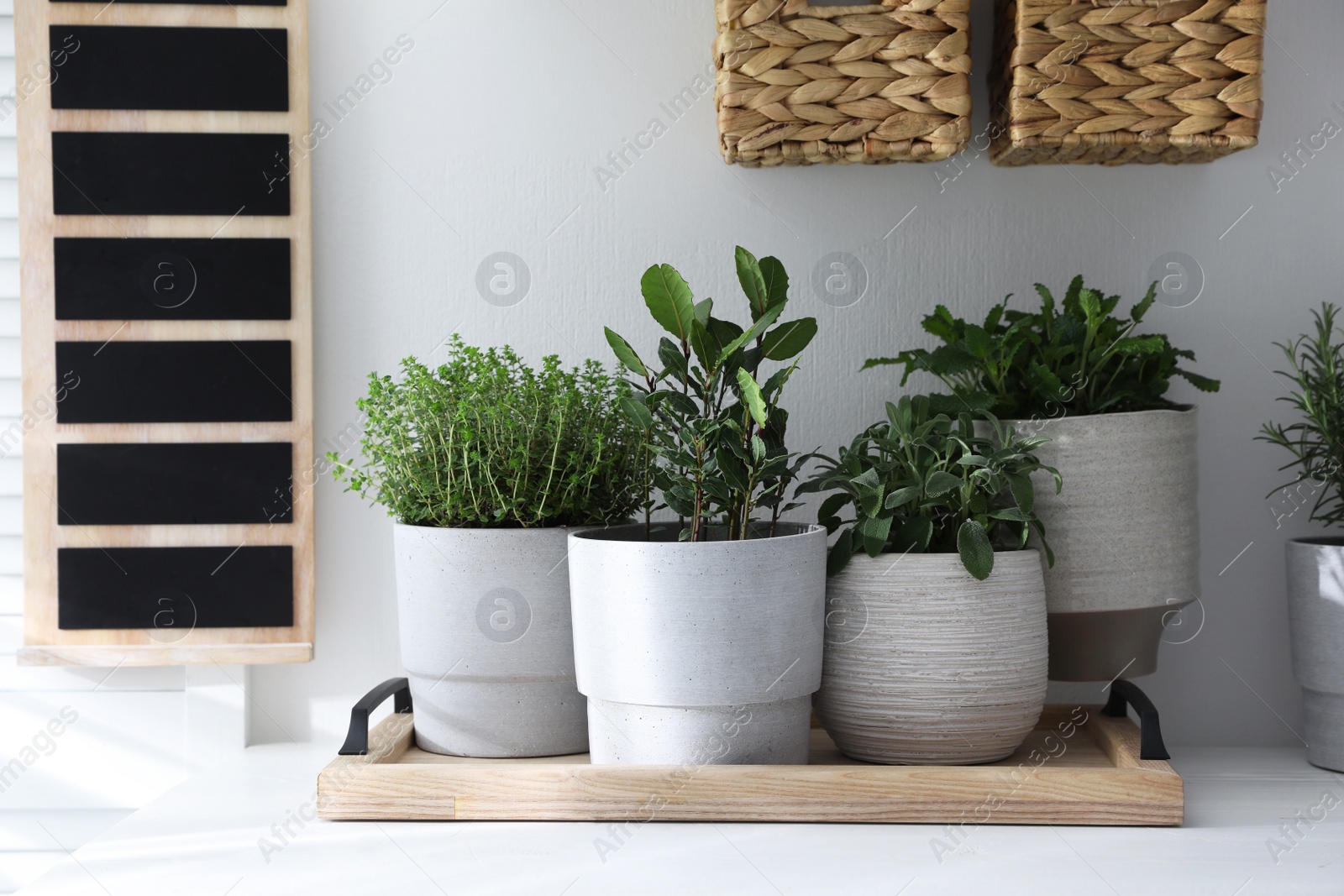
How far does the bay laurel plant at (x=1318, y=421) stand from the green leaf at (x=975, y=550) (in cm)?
38

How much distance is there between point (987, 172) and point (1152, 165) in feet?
0.54

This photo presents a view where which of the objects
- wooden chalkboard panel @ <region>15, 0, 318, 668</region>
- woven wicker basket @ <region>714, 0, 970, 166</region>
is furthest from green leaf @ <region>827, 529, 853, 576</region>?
wooden chalkboard panel @ <region>15, 0, 318, 668</region>

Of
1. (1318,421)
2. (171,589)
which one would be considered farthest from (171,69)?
(1318,421)

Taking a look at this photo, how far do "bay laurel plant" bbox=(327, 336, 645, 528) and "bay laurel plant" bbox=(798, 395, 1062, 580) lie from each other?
0.19 meters

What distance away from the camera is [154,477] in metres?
1.03

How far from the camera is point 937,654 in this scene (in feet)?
2.54

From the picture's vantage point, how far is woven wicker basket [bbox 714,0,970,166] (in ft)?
2.84

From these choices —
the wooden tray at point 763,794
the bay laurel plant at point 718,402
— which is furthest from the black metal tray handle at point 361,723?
the bay laurel plant at point 718,402

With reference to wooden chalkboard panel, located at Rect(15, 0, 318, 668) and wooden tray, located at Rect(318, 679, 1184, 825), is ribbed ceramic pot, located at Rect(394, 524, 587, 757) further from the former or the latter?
wooden chalkboard panel, located at Rect(15, 0, 318, 668)

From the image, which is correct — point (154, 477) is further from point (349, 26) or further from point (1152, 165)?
point (1152, 165)

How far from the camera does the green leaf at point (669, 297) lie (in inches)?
30.1

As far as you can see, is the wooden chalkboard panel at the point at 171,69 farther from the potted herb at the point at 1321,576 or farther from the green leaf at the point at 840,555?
the potted herb at the point at 1321,576

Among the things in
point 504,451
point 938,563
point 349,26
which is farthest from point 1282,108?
point 349,26

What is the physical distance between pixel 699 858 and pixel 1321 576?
61 cm
